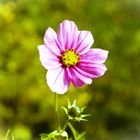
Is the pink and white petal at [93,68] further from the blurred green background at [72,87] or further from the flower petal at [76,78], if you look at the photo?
the blurred green background at [72,87]

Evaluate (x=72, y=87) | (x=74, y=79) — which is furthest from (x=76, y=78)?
(x=72, y=87)

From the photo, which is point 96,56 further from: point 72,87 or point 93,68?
point 72,87

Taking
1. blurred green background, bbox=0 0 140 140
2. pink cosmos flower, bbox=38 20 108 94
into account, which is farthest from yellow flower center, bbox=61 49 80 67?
blurred green background, bbox=0 0 140 140

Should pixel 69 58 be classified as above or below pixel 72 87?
below

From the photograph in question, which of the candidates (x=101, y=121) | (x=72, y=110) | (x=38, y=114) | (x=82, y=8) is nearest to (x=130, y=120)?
(x=101, y=121)

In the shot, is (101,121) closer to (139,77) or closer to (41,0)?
(139,77)
